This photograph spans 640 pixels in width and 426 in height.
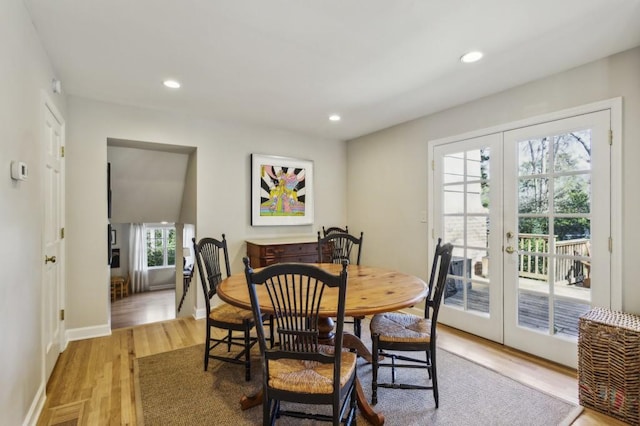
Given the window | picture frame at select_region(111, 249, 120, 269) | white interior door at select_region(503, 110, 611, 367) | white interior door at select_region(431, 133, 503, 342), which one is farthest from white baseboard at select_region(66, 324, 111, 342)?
the window

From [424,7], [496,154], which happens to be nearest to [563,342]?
[496,154]

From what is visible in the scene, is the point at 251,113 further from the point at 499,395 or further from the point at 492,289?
the point at 499,395

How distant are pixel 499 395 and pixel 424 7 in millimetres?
2517

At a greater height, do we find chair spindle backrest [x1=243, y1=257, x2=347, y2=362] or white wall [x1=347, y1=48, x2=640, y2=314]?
white wall [x1=347, y1=48, x2=640, y2=314]

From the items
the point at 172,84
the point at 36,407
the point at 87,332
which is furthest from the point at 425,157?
the point at 87,332

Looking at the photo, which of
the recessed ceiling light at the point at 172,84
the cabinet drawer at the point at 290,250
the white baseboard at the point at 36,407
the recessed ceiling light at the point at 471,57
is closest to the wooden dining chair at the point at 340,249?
the cabinet drawer at the point at 290,250

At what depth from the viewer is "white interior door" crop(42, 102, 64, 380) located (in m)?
2.33

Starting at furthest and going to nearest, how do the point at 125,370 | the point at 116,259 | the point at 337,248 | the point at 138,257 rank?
the point at 138,257, the point at 116,259, the point at 337,248, the point at 125,370

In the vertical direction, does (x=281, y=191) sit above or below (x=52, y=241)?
above

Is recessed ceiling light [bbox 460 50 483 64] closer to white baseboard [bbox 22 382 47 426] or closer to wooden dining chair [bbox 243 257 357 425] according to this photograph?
wooden dining chair [bbox 243 257 357 425]

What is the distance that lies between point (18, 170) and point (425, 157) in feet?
11.5

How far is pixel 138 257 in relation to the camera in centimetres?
882

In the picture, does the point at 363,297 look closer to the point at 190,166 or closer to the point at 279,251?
the point at 279,251

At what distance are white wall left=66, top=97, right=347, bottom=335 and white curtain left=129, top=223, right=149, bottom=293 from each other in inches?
240
